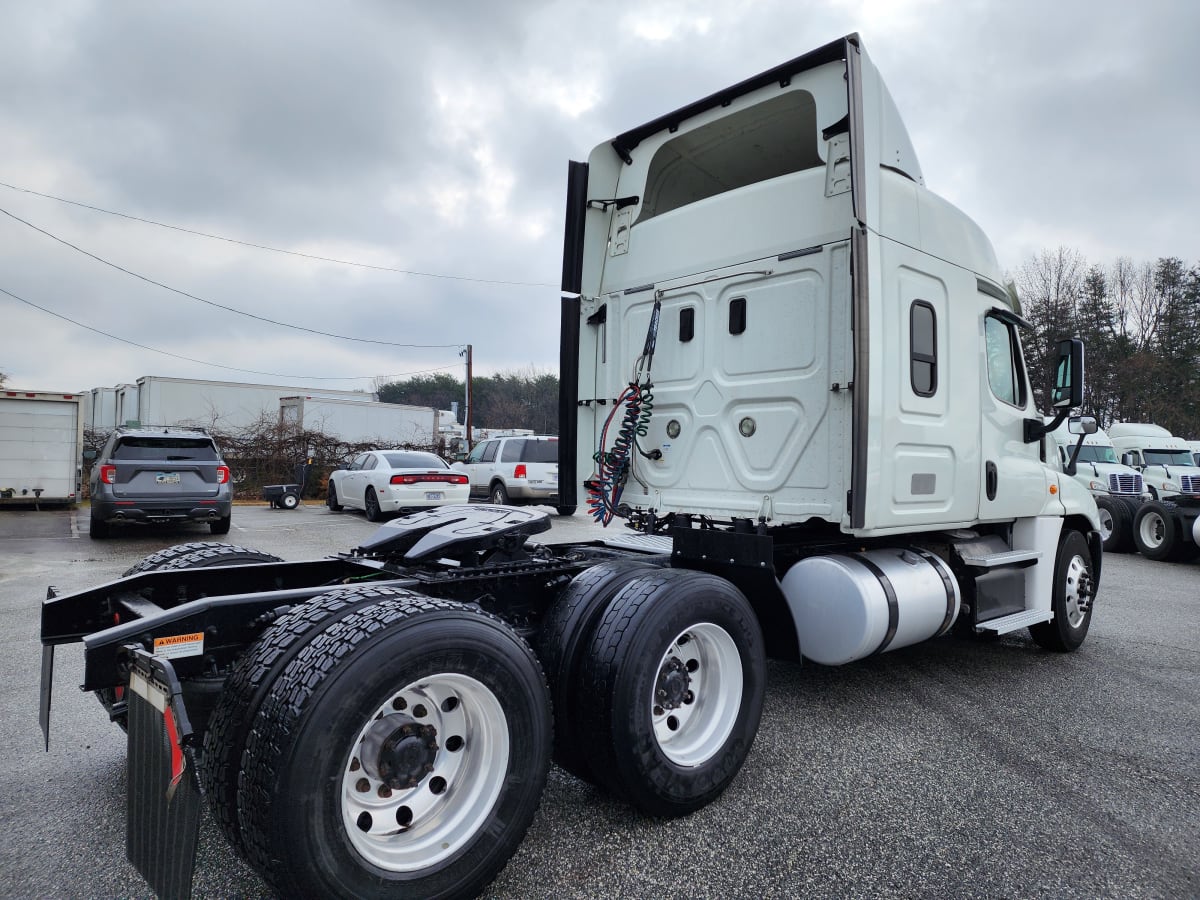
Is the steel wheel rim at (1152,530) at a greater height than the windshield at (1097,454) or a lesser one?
lesser

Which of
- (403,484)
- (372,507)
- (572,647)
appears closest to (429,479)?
(403,484)

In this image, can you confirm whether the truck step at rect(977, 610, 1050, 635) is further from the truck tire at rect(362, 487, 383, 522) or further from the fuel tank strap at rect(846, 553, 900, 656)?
the truck tire at rect(362, 487, 383, 522)

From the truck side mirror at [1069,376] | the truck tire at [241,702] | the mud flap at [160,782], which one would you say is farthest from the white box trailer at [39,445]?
the truck side mirror at [1069,376]

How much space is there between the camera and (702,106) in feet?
14.5

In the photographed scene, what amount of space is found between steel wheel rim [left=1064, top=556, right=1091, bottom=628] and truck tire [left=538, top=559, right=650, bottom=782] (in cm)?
410

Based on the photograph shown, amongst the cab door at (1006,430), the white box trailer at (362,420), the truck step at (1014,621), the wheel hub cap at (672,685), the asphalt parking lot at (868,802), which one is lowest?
→ the asphalt parking lot at (868,802)

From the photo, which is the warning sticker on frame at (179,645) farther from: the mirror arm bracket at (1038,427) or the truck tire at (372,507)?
the truck tire at (372,507)

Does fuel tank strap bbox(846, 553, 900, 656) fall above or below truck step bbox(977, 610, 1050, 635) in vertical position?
above

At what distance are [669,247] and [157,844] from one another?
3.81 m

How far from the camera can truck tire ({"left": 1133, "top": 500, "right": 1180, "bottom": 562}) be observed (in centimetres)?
1145

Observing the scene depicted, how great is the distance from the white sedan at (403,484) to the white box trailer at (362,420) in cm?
890

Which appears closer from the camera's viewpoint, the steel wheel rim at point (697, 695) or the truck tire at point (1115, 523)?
the steel wheel rim at point (697, 695)

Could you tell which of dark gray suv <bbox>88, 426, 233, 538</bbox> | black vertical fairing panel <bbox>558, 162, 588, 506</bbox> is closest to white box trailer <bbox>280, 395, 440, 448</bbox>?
dark gray suv <bbox>88, 426, 233, 538</bbox>

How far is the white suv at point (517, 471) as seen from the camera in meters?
15.6
